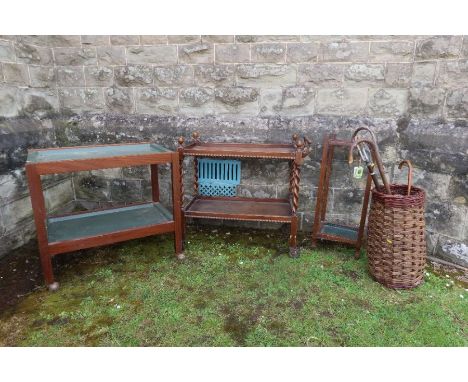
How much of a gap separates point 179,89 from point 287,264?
7.23ft

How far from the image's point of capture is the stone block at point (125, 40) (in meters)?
3.60

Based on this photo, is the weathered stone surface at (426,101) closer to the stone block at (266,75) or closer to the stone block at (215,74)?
the stone block at (266,75)

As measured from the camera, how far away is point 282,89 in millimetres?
3518

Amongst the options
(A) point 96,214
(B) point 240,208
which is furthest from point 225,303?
Result: (A) point 96,214

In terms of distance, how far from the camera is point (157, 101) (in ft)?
12.3

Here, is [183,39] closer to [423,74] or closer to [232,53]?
[232,53]

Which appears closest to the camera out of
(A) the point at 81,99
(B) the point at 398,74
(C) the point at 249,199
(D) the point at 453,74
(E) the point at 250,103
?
(D) the point at 453,74

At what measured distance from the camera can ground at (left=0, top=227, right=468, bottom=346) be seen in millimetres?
2264

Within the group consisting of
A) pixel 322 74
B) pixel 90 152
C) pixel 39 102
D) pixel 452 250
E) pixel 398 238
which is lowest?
pixel 452 250

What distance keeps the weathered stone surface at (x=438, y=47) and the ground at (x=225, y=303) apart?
77.4 inches

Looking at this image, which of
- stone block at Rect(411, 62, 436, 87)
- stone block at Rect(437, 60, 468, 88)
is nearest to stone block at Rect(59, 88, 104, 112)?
stone block at Rect(411, 62, 436, 87)

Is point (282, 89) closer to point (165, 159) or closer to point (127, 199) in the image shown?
point (165, 159)

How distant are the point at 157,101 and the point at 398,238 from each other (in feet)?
9.25
